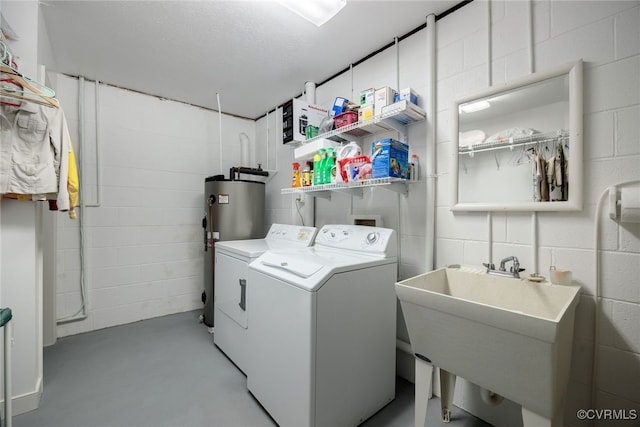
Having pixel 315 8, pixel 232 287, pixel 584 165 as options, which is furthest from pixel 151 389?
pixel 584 165

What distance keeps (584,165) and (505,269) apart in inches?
24.0

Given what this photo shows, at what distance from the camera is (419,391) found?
1292 mm

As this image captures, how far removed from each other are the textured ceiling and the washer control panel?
1444mm

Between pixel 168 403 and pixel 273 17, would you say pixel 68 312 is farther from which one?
pixel 273 17

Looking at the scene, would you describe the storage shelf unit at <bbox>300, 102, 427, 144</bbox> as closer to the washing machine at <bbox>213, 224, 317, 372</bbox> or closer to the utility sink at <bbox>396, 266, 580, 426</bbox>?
the washing machine at <bbox>213, 224, 317, 372</bbox>

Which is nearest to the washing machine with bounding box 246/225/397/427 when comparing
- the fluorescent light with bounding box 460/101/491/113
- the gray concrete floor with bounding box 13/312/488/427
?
the gray concrete floor with bounding box 13/312/488/427

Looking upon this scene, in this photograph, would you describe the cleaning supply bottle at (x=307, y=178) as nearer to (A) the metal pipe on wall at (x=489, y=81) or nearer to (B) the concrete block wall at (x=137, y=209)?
(A) the metal pipe on wall at (x=489, y=81)

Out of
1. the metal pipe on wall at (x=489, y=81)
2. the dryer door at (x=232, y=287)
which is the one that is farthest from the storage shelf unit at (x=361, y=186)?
the dryer door at (x=232, y=287)

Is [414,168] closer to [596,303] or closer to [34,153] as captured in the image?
[596,303]

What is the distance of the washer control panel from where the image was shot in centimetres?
166

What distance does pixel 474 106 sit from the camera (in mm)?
1573

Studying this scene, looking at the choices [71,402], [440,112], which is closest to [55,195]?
[71,402]

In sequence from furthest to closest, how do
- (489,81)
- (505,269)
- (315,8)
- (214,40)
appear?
(214,40)
(315,8)
(489,81)
(505,269)

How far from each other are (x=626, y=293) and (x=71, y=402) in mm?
3060
